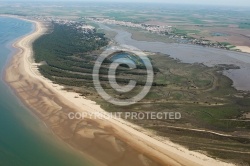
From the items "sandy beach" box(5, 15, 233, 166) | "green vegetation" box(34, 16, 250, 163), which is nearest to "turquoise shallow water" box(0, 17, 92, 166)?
"sandy beach" box(5, 15, 233, 166)

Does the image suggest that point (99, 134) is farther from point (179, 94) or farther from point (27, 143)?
point (179, 94)

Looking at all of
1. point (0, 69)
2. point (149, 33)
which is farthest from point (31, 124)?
point (149, 33)

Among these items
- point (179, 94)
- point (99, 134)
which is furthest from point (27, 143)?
point (179, 94)

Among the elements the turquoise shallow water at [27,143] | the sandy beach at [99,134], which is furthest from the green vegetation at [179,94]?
the turquoise shallow water at [27,143]

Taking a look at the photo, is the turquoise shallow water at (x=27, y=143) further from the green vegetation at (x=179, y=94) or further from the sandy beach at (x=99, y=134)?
the green vegetation at (x=179, y=94)

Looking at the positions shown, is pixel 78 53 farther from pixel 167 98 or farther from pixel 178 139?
pixel 178 139

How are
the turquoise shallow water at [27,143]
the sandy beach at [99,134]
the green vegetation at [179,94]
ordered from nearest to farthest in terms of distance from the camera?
the turquoise shallow water at [27,143] → the sandy beach at [99,134] → the green vegetation at [179,94]
